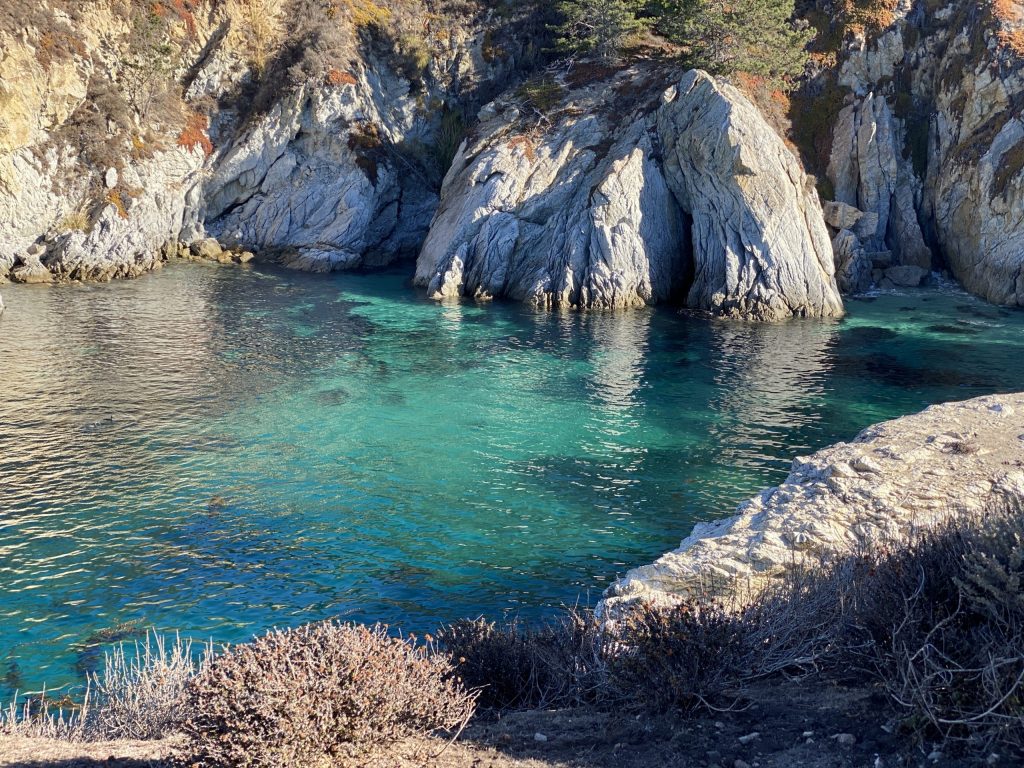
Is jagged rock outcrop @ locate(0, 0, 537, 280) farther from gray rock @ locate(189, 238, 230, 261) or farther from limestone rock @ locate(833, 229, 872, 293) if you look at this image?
limestone rock @ locate(833, 229, 872, 293)

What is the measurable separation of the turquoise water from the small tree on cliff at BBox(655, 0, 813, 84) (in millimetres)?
15153

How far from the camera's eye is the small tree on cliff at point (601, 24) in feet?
164

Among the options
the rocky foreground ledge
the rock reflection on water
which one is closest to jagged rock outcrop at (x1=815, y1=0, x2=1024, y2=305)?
the rock reflection on water

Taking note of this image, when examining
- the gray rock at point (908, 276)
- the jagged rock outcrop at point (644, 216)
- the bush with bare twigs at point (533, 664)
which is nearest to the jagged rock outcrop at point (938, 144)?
the gray rock at point (908, 276)

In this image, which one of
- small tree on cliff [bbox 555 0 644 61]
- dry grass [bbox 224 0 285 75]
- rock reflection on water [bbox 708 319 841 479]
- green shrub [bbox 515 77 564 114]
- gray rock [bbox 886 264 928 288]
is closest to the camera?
rock reflection on water [bbox 708 319 841 479]

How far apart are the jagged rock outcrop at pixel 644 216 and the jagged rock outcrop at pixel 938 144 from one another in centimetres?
734

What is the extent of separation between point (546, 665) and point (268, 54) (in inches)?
2225

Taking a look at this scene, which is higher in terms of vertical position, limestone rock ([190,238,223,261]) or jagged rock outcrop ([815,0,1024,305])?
jagged rock outcrop ([815,0,1024,305])

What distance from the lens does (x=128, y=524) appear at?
56.9 feet

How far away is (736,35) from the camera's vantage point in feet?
152

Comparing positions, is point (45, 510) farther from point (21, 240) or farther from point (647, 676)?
point (21, 240)

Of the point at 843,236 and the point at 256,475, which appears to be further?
the point at 843,236

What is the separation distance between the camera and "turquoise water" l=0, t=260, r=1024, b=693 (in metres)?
15.0

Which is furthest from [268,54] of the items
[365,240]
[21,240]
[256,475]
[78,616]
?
[78,616]
